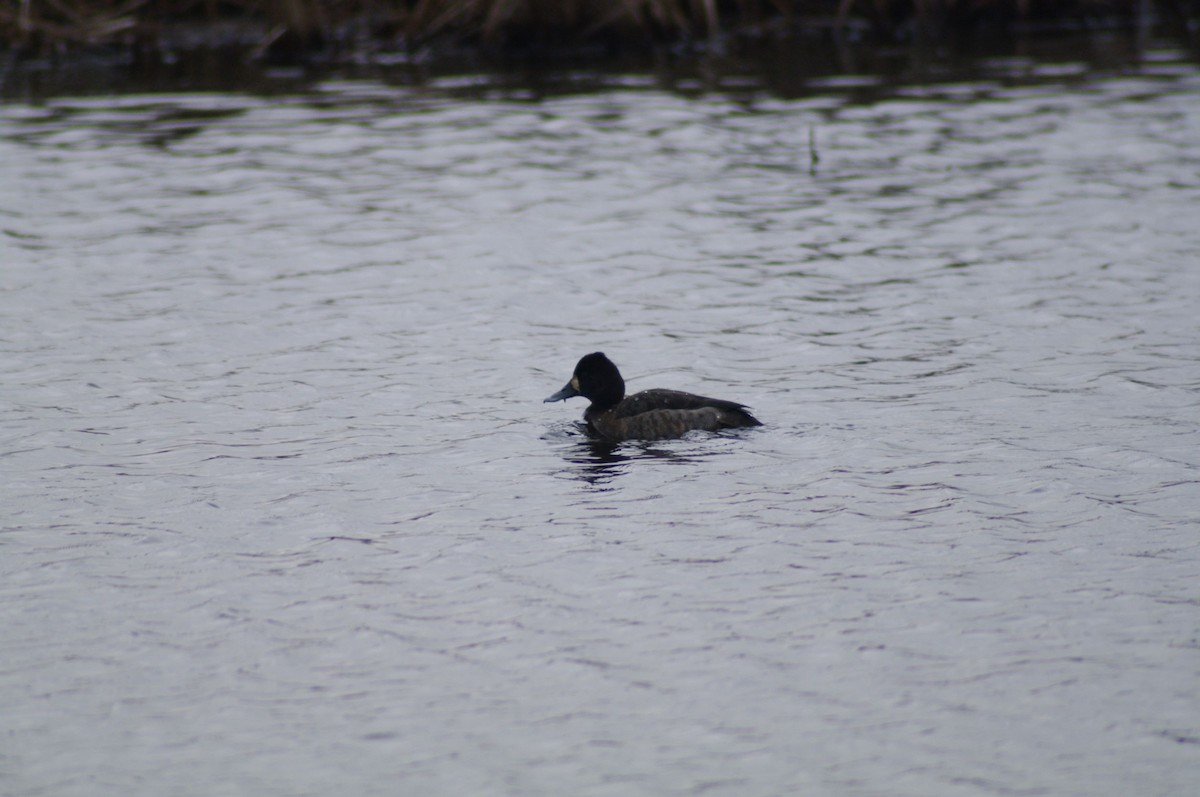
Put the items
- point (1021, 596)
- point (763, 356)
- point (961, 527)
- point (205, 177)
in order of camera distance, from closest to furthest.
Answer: point (1021, 596), point (961, 527), point (763, 356), point (205, 177)

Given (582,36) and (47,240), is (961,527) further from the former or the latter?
(582,36)

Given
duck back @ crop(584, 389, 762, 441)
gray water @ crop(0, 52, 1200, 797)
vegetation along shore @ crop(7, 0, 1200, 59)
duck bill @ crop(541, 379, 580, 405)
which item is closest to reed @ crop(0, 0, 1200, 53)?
vegetation along shore @ crop(7, 0, 1200, 59)

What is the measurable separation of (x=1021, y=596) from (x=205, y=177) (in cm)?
1544

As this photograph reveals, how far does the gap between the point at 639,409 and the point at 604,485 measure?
1.16 meters

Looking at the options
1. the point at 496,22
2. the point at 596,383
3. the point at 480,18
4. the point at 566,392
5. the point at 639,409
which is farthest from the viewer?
the point at 480,18

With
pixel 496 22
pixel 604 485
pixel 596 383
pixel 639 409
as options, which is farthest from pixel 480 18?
pixel 604 485

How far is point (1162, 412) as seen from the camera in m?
11.1

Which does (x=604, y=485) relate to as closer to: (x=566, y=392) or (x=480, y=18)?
(x=566, y=392)

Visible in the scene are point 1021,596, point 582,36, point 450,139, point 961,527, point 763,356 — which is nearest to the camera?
point 1021,596

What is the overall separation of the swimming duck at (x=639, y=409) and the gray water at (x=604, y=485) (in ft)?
0.62

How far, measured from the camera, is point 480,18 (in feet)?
98.3

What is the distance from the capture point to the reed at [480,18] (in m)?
29.4

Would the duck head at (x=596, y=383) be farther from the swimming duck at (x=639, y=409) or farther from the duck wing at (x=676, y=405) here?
the duck wing at (x=676, y=405)

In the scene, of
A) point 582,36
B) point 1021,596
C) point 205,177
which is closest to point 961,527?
point 1021,596
